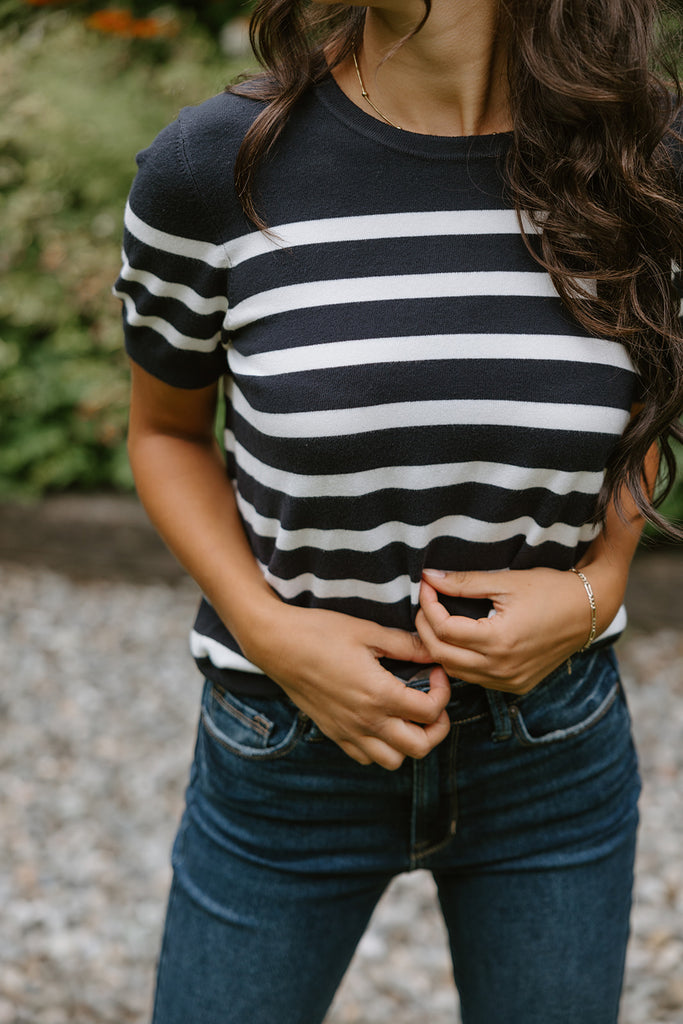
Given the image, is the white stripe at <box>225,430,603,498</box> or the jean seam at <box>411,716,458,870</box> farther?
the jean seam at <box>411,716,458,870</box>

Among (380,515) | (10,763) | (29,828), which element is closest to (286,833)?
(380,515)

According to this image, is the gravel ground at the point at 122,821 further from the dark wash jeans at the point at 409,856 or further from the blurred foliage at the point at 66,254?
the dark wash jeans at the point at 409,856

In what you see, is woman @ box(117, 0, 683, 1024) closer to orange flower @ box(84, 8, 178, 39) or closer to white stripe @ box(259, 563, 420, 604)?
white stripe @ box(259, 563, 420, 604)

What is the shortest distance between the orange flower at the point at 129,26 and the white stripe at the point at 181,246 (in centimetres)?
440

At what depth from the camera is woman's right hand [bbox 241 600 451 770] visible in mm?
1220

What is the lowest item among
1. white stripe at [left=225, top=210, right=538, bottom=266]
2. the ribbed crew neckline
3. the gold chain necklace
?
white stripe at [left=225, top=210, right=538, bottom=266]

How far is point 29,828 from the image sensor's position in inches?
128

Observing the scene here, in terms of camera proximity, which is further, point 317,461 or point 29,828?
point 29,828

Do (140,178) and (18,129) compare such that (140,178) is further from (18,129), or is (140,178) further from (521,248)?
(18,129)

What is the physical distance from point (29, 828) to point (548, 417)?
8.92ft

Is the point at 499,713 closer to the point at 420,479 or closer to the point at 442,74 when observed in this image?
the point at 420,479

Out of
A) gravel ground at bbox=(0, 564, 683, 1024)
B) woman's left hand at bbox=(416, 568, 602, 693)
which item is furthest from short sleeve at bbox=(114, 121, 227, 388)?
gravel ground at bbox=(0, 564, 683, 1024)

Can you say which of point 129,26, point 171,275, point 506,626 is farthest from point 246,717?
point 129,26

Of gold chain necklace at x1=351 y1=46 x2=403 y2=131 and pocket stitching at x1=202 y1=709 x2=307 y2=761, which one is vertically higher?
gold chain necklace at x1=351 y1=46 x2=403 y2=131
